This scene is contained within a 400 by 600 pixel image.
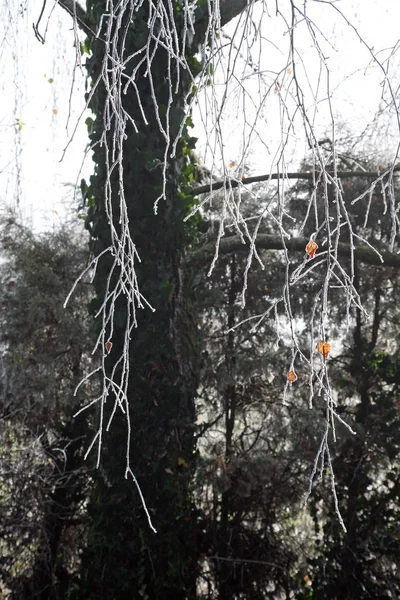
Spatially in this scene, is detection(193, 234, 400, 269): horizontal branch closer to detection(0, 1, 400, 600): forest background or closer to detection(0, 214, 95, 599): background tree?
detection(0, 1, 400, 600): forest background

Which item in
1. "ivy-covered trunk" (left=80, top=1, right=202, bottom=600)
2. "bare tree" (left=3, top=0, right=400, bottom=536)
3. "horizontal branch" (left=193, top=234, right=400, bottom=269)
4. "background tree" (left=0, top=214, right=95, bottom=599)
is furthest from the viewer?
"background tree" (left=0, top=214, right=95, bottom=599)

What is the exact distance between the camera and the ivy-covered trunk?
9.64 feet

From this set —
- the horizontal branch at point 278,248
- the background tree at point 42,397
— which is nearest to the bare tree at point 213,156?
the horizontal branch at point 278,248

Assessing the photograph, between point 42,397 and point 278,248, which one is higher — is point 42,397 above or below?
below

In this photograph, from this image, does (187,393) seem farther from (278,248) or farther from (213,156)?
(213,156)

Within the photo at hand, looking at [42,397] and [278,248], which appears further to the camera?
[42,397]

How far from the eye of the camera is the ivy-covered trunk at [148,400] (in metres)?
2.94

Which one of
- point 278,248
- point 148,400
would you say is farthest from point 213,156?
point 278,248

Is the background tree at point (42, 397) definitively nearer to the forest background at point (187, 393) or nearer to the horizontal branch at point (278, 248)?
the forest background at point (187, 393)

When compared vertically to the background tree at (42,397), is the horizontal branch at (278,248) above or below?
above

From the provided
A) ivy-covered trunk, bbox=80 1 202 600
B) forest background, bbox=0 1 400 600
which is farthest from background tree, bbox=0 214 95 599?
ivy-covered trunk, bbox=80 1 202 600

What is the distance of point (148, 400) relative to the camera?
9.86ft

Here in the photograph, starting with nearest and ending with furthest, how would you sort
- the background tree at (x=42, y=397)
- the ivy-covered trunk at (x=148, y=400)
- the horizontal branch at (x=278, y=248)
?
the ivy-covered trunk at (x=148, y=400) → the horizontal branch at (x=278, y=248) → the background tree at (x=42, y=397)

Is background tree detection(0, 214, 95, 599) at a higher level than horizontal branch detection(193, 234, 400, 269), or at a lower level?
lower
